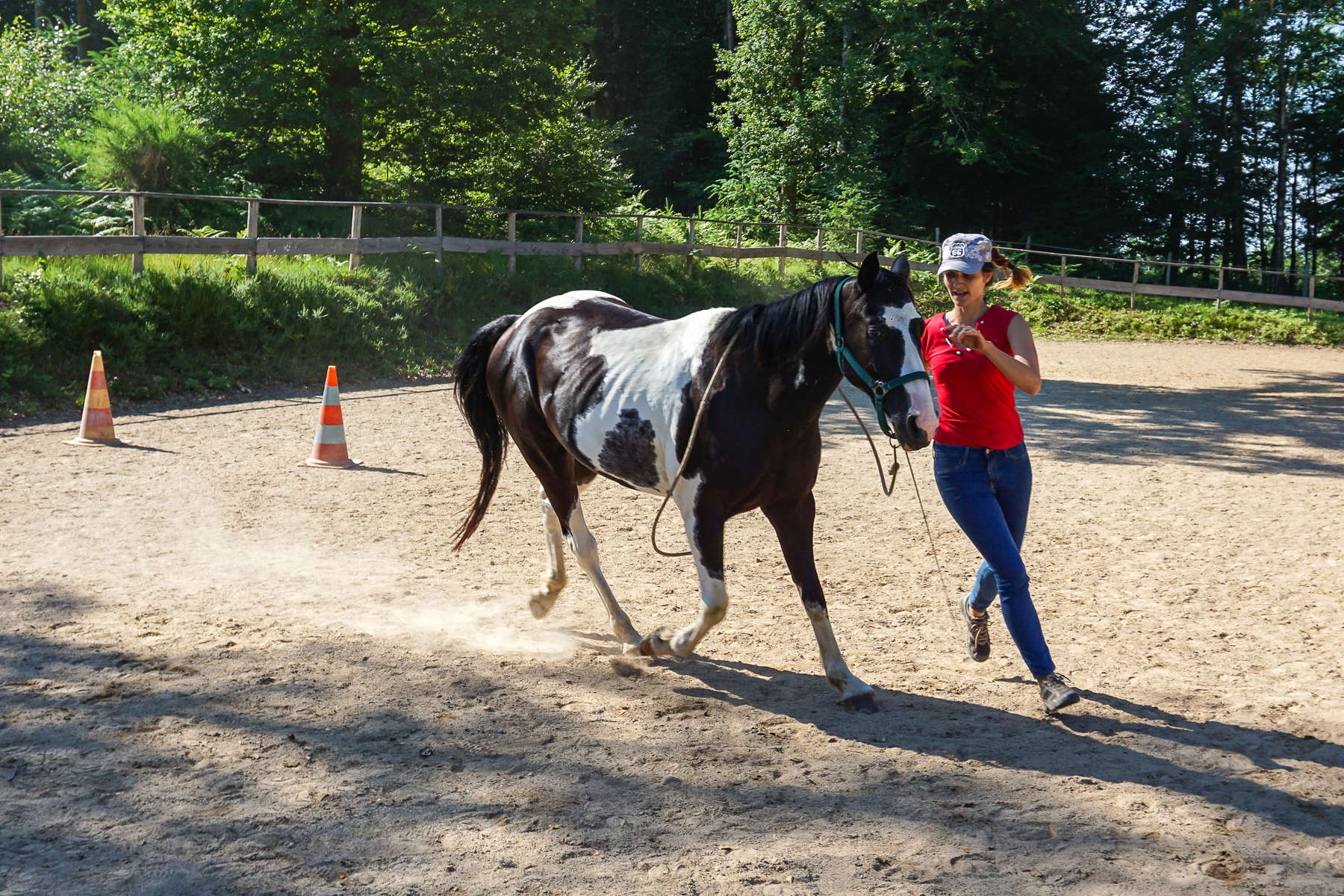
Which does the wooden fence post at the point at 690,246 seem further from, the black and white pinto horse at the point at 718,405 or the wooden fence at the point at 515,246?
the black and white pinto horse at the point at 718,405

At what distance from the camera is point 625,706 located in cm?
429

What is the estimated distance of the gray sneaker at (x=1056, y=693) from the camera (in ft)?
13.5

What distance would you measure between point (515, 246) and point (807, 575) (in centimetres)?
1431

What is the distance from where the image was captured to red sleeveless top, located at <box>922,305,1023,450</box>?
421cm

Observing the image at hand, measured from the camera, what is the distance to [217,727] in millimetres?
Answer: 3879

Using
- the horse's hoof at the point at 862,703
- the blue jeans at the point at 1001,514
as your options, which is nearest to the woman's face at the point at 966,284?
the blue jeans at the point at 1001,514

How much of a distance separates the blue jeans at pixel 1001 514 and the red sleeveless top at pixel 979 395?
0.06 meters

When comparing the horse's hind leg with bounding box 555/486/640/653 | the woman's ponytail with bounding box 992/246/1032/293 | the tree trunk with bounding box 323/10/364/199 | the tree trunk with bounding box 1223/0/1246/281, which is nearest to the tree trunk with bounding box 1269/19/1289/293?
the tree trunk with bounding box 1223/0/1246/281

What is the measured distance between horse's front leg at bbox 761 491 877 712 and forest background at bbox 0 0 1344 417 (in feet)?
28.9

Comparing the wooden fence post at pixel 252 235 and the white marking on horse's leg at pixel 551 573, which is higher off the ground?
the wooden fence post at pixel 252 235

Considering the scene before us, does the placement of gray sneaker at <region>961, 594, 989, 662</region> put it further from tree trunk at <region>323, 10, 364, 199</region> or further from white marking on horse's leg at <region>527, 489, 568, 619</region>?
tree trunk at <region>323, 10, 364, 199</region>

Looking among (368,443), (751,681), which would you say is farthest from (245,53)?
(751,681)

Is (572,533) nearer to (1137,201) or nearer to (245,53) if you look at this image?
(245,53)

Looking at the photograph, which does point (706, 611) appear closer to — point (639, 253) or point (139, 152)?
point (639, 253)
